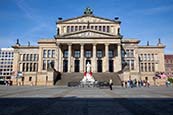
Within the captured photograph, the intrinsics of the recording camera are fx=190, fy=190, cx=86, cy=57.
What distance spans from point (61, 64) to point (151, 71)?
116 ft

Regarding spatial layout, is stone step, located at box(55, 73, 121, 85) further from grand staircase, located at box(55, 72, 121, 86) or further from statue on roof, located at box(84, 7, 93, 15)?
statue on roof, located at box(84, 7, 93, 15)

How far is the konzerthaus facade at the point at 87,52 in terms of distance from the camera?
62.8 meters

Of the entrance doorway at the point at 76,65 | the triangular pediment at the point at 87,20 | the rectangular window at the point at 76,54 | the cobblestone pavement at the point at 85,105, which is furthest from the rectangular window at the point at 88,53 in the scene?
the cobblestone pavement at the point at 85,105

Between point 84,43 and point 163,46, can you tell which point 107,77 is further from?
point 163,46

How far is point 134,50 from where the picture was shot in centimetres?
7169

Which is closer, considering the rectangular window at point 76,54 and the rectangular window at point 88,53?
the rectangular window at point 88,53

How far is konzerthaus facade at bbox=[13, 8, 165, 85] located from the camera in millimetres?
62812

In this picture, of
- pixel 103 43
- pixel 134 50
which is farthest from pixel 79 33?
pixel 134 50

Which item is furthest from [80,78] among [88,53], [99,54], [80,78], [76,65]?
[99,54]

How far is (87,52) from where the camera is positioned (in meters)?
69.4

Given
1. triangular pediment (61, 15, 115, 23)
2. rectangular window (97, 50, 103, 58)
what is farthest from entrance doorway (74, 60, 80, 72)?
triangular pediment (61, 15, 115, 23)

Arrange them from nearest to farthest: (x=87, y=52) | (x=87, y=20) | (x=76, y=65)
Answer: (x=76, y=65) < (x=87, y=52) < (x=87, y=20)

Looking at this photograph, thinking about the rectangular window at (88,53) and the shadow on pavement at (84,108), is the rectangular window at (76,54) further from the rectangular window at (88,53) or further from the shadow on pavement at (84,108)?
the shadow on pavement at (84,108)

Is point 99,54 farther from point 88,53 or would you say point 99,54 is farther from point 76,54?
point 76,54
